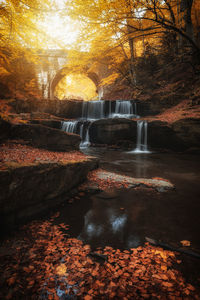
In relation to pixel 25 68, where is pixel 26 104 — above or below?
below

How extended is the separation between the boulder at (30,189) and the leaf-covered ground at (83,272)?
0.39m

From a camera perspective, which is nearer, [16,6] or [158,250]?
[158,250]

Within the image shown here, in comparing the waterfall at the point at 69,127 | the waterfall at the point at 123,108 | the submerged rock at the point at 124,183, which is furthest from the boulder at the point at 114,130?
the submerged rock at the point at 124,183

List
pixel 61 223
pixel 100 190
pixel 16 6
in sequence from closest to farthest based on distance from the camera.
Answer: pixel 61 223 < pixel 100 190 < pixel 16 6

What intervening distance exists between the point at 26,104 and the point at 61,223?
16.0 metres

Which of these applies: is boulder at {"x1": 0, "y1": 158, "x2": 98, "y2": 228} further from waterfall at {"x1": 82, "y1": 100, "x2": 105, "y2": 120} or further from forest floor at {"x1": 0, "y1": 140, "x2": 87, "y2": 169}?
waterfall at {"x1": 82, "y1": 100, "x2": 105, "y2": 120}

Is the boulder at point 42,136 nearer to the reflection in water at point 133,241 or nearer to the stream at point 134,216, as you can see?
the stream at point 134,216

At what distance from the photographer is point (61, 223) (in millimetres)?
2803

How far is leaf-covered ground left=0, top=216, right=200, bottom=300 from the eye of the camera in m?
1.57

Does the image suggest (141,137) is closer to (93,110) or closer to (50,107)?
(93,110)

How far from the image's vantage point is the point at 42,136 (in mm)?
5621

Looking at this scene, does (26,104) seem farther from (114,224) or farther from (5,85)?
(114,224)

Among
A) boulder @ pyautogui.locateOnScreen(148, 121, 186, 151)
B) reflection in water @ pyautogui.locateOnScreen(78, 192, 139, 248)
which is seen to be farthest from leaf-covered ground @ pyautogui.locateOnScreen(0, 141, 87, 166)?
boulder @ pyautogui.locateOnScreen(148, 121, 186, 151)

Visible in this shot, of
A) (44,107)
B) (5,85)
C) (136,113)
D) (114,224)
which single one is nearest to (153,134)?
(136,113)
